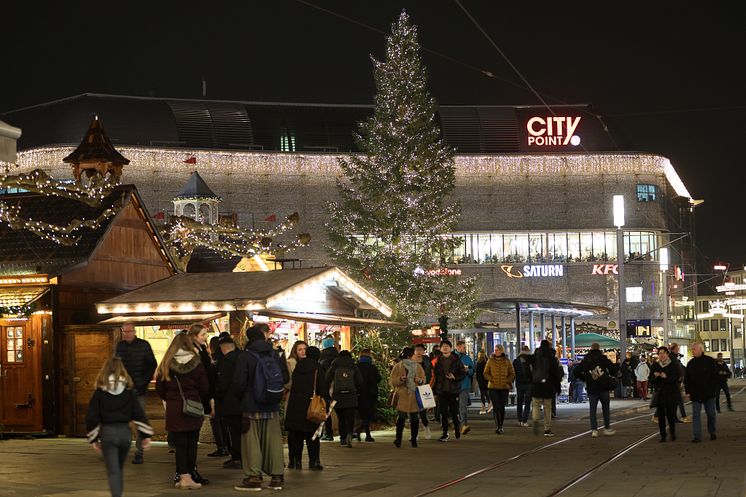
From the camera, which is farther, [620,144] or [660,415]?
[620,144]

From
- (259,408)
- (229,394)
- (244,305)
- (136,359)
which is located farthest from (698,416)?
(136,359)

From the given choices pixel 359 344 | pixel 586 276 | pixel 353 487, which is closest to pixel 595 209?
pixel 586 276

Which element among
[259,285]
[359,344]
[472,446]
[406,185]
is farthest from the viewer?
[406,185]

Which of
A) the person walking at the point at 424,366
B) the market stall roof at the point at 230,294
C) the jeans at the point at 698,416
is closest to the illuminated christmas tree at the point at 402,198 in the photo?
the market stall roof at the point at 230,294

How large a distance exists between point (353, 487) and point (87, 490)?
121 inches

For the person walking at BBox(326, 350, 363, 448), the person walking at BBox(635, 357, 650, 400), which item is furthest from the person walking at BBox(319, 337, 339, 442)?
the person walking at BBox(635, 357, 650, 400)

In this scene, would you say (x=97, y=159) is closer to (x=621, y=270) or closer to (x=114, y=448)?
(x=114, y=448)

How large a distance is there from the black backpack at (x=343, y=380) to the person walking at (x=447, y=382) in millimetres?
2005

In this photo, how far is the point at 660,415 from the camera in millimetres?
21062

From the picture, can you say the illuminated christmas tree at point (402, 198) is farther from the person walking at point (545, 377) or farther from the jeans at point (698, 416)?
the jeans at point (698, 416)

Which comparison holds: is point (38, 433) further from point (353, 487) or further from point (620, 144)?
point (620, 144)

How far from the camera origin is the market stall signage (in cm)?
7962

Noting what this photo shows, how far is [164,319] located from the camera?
73.6 feet

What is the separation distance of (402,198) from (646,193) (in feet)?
118
